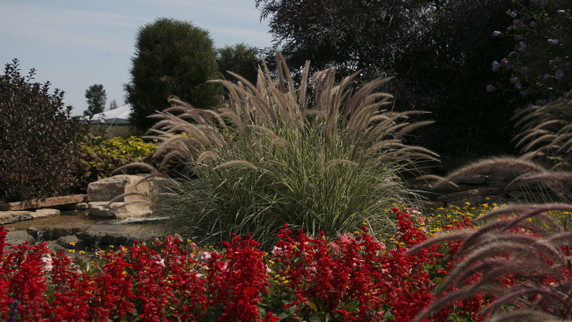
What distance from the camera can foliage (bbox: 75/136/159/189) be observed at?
343 inches

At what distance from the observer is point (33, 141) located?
799 centimetres

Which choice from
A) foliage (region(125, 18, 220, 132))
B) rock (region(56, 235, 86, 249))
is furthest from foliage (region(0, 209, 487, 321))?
foliage (region(125, 18, 220, 132))

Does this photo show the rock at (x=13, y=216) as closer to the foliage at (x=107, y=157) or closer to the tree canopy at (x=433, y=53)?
the foliage at (x=107, y=157)

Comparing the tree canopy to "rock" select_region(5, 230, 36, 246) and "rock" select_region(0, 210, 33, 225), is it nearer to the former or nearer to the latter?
"rock" select_region(0, 210, 33, 225)

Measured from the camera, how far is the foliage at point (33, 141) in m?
7.61

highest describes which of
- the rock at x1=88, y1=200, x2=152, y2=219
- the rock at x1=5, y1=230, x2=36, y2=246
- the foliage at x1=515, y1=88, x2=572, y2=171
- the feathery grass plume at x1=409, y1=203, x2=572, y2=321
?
the foliage at x1=515, y1=88, x2=572, y2=171

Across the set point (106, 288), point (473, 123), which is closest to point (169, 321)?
point (106, 288)

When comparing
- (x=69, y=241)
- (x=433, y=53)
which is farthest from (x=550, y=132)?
(x=69, y=241)

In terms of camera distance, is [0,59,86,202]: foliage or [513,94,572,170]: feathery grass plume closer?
[513,94,572,170]: feathery grass plume

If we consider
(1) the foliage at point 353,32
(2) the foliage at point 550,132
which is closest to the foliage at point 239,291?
(2) the foliage at point 550,132

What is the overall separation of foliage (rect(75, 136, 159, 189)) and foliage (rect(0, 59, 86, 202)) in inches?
12.6

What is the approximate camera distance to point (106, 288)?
2105mm

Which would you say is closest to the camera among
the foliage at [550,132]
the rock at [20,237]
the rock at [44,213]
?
the foliage at [550,132]

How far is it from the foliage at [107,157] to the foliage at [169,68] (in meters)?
2.39
